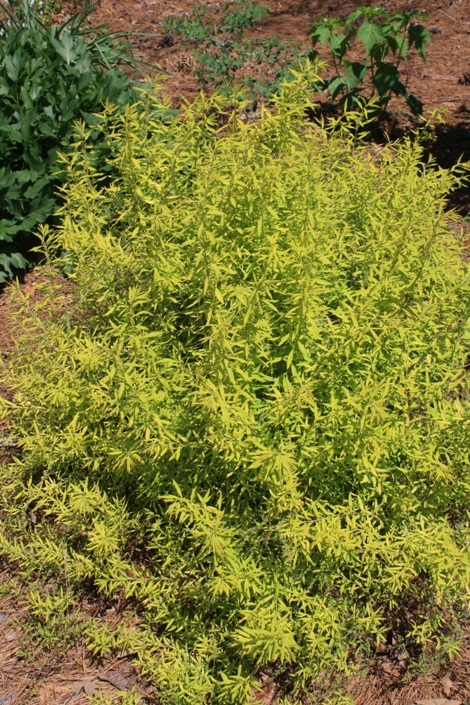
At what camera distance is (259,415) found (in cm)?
259

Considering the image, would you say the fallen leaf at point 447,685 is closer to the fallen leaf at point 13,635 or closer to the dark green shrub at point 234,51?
the fallen leaf at point 13,635

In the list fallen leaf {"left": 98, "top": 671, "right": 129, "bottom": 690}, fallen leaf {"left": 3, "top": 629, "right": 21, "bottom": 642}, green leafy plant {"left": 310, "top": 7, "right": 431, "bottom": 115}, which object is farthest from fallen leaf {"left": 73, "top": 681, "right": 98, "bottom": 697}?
green leafy plant {"left": 310, "top": 7, "right": 431, "bottom": 115}

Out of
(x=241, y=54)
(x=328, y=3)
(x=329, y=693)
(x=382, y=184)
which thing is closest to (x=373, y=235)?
(x=382, y=184)

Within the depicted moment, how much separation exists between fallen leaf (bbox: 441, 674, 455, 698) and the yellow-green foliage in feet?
0.79

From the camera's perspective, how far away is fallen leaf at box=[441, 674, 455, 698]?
276cm

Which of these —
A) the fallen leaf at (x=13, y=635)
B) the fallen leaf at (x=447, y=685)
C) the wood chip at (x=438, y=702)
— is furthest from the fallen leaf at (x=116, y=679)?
the fallen leaf at (x=447, y=685)

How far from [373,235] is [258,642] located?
1557 mm

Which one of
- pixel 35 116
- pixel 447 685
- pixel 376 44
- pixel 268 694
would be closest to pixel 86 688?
pixel 268 694

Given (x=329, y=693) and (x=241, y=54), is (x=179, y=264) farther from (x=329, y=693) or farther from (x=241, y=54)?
(x=241, y=54)

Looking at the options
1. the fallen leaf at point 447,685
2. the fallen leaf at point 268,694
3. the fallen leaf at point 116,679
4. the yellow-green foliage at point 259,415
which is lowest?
the fallen leaf at point 447,685

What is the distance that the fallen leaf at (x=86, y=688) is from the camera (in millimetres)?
2799

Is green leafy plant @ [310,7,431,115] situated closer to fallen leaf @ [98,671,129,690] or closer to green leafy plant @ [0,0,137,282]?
green leafy plant @ [0,0,137,282]

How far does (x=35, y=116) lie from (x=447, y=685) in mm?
3910

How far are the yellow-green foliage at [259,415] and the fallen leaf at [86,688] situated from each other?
171mm
